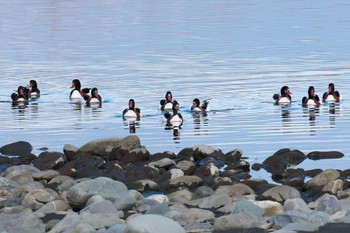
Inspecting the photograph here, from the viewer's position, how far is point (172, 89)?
38.8m

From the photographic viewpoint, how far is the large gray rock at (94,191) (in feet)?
60.1

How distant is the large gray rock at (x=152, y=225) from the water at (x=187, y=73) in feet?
24.9

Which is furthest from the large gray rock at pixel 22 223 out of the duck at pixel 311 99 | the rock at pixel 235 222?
the duck at pixel 311 99

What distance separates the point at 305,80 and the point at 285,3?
2425 inches

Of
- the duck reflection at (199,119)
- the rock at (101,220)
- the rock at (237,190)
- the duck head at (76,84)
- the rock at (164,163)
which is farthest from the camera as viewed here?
the duck head at (76,84)

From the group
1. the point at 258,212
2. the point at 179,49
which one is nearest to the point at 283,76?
the point at 179,49

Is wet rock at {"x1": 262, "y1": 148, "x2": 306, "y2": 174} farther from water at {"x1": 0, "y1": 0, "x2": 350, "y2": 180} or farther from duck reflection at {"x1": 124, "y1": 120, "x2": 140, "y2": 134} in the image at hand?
duck reflection at {"x1": 124, "y1": 120, "x2": 140, "y2": 134}

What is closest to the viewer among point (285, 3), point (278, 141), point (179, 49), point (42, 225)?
point (42, 225)

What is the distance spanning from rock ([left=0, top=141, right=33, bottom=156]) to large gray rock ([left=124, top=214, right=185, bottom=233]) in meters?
9.99

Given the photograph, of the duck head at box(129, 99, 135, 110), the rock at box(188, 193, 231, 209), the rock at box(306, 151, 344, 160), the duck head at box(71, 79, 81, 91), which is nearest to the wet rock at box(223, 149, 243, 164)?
the rock at box(306, 151, 344, 160)

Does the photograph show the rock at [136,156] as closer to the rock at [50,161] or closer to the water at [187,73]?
the rock at [50,161]

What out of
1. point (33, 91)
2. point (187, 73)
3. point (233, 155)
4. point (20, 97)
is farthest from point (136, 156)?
point (187, 73)

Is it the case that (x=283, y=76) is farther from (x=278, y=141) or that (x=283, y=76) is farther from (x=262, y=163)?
(x=262, y=163)

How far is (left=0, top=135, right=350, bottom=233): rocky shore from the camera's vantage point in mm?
16312
